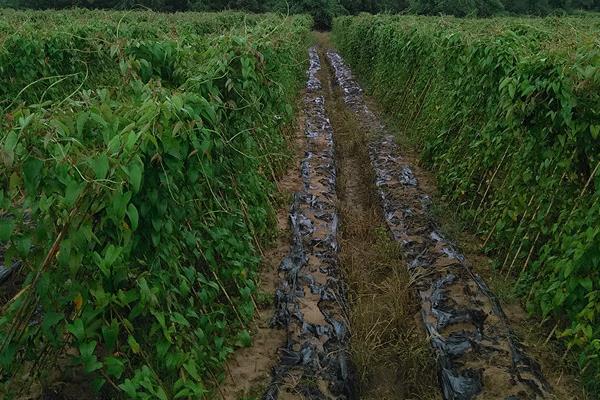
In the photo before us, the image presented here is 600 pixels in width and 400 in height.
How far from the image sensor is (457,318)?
3967 mm

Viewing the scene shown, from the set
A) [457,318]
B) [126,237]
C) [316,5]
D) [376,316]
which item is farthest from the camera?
[316,5]

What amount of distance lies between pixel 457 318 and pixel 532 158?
1599 mm

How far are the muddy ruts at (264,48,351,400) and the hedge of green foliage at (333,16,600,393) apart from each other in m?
1.47

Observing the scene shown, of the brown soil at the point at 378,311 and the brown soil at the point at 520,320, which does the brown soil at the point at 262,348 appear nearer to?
the brown soil at the point at 378,311

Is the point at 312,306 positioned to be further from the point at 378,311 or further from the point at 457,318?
the point at 457,318

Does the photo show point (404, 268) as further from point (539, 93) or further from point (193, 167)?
point (193, 167)

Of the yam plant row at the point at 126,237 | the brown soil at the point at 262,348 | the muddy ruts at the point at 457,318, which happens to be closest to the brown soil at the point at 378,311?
the muddy ruts at the point at 457,318

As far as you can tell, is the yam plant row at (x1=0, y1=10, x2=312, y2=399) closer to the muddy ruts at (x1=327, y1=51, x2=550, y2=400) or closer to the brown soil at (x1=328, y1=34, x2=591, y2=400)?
the muddy ruts at (x1=327, y1=51, x2=550, y2=400)

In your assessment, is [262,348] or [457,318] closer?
[262,348]

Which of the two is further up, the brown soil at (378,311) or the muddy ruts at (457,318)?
the muddy ruts at (457,318)

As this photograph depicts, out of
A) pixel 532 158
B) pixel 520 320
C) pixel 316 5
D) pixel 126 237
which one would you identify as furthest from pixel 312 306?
pixel 316 5

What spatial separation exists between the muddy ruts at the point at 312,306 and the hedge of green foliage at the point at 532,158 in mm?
1474

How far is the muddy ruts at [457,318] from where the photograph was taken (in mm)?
3330

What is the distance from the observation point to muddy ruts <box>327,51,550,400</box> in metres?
3.33
